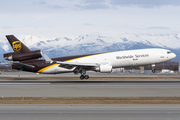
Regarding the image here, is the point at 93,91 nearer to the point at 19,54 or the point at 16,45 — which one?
the point at 19,54

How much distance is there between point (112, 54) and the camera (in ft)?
148

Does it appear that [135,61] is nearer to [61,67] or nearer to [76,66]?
[76,66]

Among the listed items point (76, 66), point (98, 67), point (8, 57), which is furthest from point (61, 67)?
point (8, 57)

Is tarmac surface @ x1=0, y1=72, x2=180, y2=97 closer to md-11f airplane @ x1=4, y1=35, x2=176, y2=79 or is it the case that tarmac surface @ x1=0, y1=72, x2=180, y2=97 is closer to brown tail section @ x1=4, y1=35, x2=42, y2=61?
md-11f airplane @ x1=4, y1=35, x2=176, y2=79

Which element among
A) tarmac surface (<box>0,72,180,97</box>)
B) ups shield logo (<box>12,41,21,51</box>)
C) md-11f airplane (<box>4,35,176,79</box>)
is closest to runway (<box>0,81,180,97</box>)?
tarmac surface (<box>0,72,180,97</box>)

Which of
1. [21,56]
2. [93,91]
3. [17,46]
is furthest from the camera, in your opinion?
[17,46]

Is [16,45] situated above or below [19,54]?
above

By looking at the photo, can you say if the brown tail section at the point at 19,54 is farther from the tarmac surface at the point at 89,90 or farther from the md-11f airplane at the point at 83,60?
the tarmac surface at the point at 89,90
